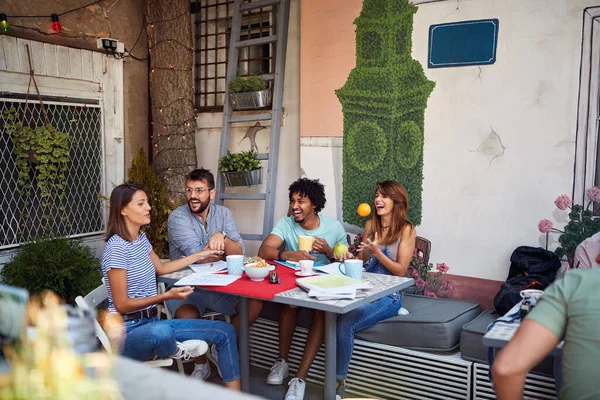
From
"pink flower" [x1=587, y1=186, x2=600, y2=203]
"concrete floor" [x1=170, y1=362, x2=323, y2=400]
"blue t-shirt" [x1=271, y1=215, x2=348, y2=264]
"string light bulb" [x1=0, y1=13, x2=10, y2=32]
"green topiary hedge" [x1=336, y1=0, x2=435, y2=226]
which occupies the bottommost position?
"concrete floor" [x1=170, y1=362, x2=323, y2=400]

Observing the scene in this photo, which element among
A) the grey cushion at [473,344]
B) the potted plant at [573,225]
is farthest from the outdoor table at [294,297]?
the potted plant at [573,225]

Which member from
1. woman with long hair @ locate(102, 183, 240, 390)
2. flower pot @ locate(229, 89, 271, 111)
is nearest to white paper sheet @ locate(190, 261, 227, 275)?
woman with long hair @ locate(102, 183, 240, 390)

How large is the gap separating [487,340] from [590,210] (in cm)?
213

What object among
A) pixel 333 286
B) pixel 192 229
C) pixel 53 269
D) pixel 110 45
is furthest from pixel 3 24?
pixel 333 286

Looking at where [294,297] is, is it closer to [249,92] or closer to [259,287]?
[259,287]

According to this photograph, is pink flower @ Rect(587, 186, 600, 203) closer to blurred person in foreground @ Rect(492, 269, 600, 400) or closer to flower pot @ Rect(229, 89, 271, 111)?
blurred person in foreground @ Rect(492, 269, 600, 400)

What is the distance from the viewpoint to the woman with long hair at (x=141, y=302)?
2770 millimetres

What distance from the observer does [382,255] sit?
11.3ft

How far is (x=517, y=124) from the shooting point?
13.1ft

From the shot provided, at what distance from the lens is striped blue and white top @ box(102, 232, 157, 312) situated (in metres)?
2.88

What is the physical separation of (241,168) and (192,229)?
1311mm

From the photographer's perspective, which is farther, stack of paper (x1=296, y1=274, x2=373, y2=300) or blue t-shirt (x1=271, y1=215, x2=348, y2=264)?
blue t-shirt (x1=271, y1=215, x2=348, y2=264)

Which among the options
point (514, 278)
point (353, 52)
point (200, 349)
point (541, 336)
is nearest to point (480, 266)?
point (514, 278)

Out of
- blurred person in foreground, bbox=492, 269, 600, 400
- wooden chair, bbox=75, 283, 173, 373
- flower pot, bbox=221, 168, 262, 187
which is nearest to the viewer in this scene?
blurred person in foreground, bbox=492, 269, 600, 400
